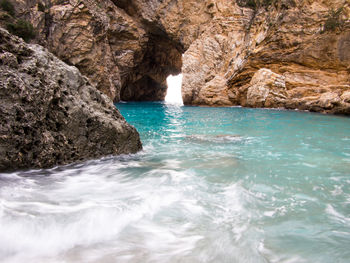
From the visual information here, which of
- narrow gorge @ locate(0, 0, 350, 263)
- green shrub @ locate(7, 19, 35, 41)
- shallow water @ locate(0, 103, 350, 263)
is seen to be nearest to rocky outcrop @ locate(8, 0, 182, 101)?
green shrub @ locate(7, 19, 35, 41)

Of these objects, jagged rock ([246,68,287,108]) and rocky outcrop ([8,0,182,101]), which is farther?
rocky outcrop ([8,0,182,101])

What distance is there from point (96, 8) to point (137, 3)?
5422 mm

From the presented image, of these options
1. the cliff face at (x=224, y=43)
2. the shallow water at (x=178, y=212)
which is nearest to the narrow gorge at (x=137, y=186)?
the shallow water at (x=178, y=212)

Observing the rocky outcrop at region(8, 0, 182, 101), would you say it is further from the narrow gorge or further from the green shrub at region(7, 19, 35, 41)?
Result: the narrow gorge

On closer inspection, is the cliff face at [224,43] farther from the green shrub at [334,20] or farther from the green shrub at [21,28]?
the green shrub at [21,28]

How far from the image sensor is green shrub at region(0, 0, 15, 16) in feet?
53.2

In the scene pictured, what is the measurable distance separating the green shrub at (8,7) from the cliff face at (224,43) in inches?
28.4

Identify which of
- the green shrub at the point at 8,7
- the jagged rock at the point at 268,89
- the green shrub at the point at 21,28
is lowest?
the jagged rock at the point at 268,89

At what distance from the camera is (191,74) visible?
962 inches

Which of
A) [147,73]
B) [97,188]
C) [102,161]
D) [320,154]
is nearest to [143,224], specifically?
[97,188]

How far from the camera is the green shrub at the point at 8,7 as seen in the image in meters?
16.2

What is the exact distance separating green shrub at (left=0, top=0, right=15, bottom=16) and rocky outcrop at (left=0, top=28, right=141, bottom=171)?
18.1 metres

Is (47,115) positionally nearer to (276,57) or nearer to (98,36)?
(276,57)

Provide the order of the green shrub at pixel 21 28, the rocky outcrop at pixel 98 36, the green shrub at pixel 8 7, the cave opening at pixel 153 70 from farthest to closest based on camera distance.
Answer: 1. the cave opening at pixel 153 70
2. the rocky outcrop at pixel 98 36
3. the green shrub at pixel 8 7
4. the green shrub at pixel 21 28
